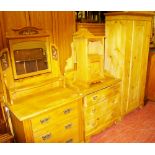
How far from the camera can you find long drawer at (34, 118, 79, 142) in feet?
5.96

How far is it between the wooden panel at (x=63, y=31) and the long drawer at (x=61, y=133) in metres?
0.78

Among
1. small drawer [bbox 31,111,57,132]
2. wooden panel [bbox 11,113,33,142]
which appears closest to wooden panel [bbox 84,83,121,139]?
small drawer [bbox 31,111,57,132]

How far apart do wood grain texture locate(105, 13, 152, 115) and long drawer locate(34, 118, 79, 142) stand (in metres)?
1.11

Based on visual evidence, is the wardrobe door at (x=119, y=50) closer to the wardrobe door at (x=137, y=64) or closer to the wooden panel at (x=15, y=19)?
the wardrobe door at (x=137, y=64)

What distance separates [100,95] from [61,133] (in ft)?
2.48

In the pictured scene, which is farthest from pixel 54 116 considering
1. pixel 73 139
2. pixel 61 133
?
pixel 73 139

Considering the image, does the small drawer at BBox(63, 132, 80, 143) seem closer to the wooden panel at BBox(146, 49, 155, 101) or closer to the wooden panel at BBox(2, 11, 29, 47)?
the wooden panel at BBox(2, 11, 29, 47)

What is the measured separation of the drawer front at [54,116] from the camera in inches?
68.6

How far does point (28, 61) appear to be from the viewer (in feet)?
6.54

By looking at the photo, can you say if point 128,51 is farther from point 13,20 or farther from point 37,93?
point 13,20

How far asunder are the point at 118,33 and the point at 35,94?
1.49 m

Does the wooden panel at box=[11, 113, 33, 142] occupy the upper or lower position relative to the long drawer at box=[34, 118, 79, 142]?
upper

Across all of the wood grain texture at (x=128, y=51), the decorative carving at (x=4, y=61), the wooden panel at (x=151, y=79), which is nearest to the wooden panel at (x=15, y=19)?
the decorative carving at (x=4, y=61)

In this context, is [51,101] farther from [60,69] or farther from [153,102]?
[153,102]
